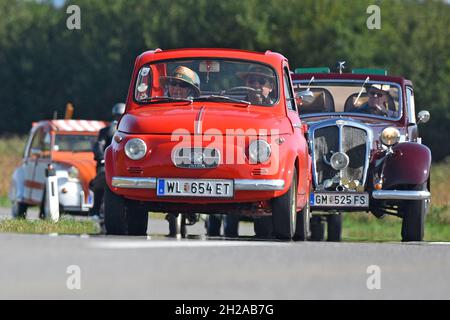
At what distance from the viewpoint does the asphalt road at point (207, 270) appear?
8930mm

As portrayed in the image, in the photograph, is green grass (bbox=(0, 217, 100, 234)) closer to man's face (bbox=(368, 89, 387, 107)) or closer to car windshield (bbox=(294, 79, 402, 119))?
car windshield (bbox=(294, 79, 402, 119))

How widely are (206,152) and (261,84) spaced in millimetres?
1786

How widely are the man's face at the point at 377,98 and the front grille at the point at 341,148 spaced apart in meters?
1.28

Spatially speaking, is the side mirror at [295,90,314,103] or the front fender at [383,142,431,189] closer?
the side mirror at [295,90,314,103]

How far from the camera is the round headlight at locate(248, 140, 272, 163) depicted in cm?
1327

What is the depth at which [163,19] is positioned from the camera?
258 feet

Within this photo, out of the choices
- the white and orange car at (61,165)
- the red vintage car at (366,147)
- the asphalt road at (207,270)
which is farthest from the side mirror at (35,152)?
the asphalt road at (207,270)

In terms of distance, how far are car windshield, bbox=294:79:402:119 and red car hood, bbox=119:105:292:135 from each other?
4074 millimetres

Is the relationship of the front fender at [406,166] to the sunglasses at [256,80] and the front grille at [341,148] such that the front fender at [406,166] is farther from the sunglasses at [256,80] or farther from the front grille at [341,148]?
the sunglasses at [256,80]

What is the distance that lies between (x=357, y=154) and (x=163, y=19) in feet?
205

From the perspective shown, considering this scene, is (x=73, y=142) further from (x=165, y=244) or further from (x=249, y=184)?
(x=165, y=244)

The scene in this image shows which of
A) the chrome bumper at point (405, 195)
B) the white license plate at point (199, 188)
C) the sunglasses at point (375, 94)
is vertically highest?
the sunglasses at point (375, 94)

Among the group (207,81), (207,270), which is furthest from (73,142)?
(207,270)

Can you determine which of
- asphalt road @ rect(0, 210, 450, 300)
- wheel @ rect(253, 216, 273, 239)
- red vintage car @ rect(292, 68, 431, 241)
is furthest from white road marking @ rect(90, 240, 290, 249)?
wheel @ rect(253, 216, 273, 239)
